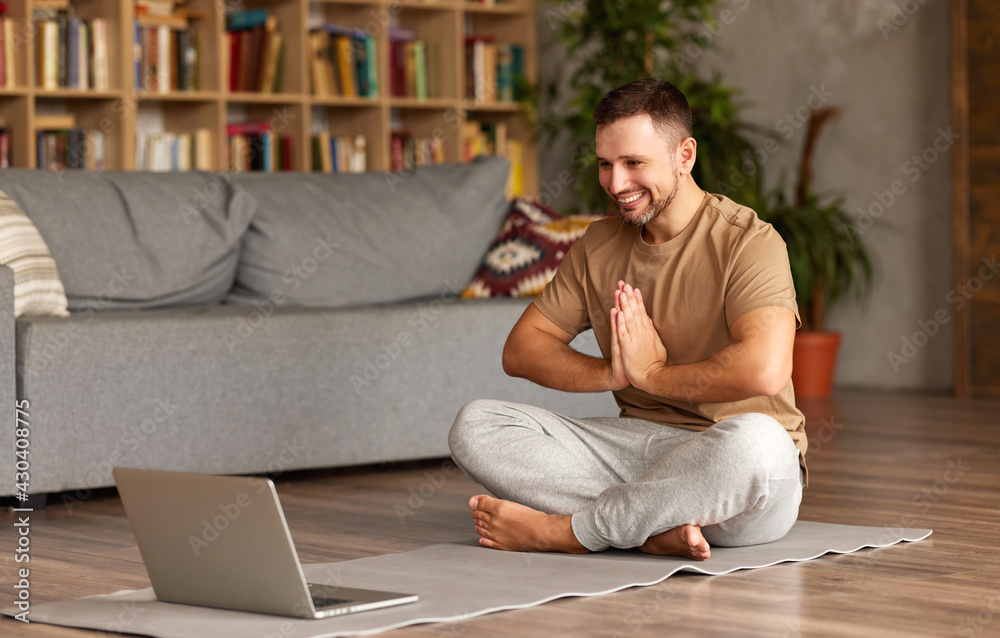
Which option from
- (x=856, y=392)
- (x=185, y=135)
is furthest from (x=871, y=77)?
(x=185, y=135)

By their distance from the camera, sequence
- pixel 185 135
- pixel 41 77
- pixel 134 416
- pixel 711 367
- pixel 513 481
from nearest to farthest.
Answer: pixel 711 367 < pixel 513 481 < pixel 134 416 < pixel 41 77 < pixel 185 135

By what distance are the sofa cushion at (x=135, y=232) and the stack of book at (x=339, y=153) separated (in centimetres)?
198

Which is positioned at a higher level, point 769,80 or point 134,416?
point 769,80

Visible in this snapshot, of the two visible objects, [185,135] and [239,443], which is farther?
[185,135]

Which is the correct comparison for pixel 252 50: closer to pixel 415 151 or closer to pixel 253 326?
pixel 415 151

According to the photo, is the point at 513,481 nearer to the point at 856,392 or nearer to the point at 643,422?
the point at 643,422

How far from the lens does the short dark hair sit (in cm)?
223

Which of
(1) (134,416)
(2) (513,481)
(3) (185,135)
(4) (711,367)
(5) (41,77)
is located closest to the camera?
(4) (711,367)

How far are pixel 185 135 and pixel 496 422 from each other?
3420mm

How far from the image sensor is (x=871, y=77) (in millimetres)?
5227

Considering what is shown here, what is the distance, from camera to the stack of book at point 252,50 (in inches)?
216

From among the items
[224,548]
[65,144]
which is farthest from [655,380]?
[65,144]

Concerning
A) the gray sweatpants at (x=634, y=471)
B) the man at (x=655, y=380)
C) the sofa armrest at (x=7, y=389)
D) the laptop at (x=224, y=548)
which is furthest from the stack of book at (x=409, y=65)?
the laptop at (x=224, y=548)

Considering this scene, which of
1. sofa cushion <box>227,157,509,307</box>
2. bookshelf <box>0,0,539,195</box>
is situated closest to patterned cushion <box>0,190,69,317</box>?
sofa cushion <box>227,157,509,307</box>
